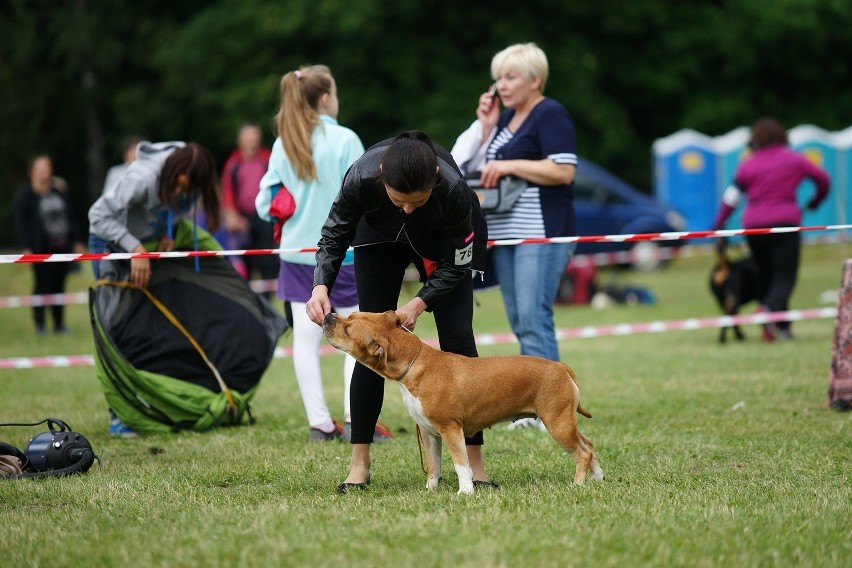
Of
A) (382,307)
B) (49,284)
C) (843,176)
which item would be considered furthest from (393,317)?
(843,176)

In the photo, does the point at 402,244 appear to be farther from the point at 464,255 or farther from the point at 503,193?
the point at 503,193

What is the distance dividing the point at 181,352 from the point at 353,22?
2019cm

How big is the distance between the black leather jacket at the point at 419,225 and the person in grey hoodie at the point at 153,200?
85.8 inches

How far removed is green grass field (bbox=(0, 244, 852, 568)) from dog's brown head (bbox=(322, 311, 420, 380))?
0.56m

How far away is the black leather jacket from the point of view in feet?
15.4

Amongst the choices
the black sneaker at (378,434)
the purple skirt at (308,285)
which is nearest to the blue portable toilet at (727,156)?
the black sneaker at (378,434)

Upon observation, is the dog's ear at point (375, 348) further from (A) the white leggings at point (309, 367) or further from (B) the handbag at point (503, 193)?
(B) the handbag at point (503, 193)

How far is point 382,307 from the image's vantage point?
507 cm

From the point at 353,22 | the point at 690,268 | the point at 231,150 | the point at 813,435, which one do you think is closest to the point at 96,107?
the point at 231,150

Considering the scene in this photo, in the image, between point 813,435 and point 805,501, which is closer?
point 805,501

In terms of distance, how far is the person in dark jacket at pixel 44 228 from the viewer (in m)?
13.8

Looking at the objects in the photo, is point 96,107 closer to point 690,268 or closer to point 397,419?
point 690,268

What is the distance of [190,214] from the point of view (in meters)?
7.21

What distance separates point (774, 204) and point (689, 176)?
1402cm
